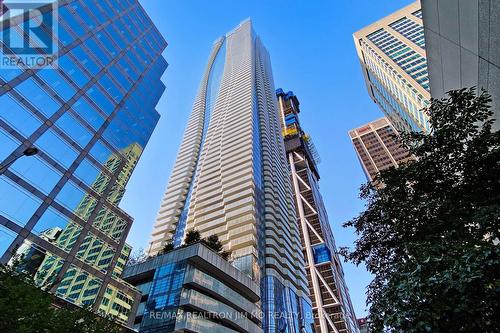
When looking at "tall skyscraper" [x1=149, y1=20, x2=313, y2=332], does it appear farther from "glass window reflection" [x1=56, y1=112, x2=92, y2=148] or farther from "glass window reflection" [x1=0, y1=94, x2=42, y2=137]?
"glass window reflection" [x1=0, y1=94, x2=42, y2=137]

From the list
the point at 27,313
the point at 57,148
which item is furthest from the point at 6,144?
the point at 27,313

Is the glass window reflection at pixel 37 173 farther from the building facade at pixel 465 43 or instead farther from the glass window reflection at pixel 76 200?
the building facade at pixel 465 43

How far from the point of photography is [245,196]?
73438 millimetres

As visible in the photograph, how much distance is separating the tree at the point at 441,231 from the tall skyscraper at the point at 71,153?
22.3 meters

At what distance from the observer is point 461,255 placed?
6.22 metres

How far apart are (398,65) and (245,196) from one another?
48.6 metres

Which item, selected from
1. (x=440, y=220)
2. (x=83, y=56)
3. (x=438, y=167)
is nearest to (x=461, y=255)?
(x=440, y=220)

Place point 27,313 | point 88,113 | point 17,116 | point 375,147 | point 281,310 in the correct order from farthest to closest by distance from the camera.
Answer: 1. point 375,147
2. point 281,310
3. point 88,113
4. point 17,116
5. point 27,313

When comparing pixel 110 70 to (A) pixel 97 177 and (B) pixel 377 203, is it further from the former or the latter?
(B) pixel 377 203

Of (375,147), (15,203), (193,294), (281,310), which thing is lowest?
(15,203)

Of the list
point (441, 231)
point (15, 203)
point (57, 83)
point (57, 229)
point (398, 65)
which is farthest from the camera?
point (398, 65)

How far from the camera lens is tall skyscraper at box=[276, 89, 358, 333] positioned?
3888 inches

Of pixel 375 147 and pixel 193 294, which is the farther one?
pixel 375 147

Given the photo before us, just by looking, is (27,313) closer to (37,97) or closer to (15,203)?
(15,203)
